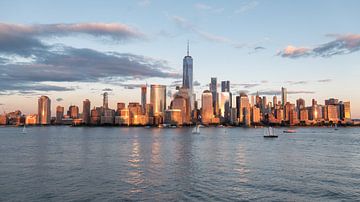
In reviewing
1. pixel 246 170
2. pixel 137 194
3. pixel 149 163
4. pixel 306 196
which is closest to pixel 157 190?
pixel 137 194

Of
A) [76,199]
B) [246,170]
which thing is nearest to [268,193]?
[246,170]

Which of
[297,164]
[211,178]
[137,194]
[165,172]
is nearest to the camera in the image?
[137,194]

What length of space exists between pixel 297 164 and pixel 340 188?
22.1m

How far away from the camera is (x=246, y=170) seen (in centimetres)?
5622

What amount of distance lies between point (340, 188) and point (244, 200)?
13.9 meters

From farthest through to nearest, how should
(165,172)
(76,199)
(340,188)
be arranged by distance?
(165,172) < (340,188) < (76,199)

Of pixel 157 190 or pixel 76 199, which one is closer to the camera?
pixel 76 199

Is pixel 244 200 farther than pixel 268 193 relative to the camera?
No

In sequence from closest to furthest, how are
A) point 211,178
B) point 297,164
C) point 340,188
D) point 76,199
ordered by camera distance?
point 76,199 → point 340,188 → point 211,178 → point 297,164

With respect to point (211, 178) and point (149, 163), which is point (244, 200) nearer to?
point (211, 178)

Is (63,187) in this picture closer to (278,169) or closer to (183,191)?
(183,191)

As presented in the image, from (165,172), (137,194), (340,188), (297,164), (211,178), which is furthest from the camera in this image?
(297,164)

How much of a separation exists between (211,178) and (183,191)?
358 inches

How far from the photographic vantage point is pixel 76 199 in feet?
119
